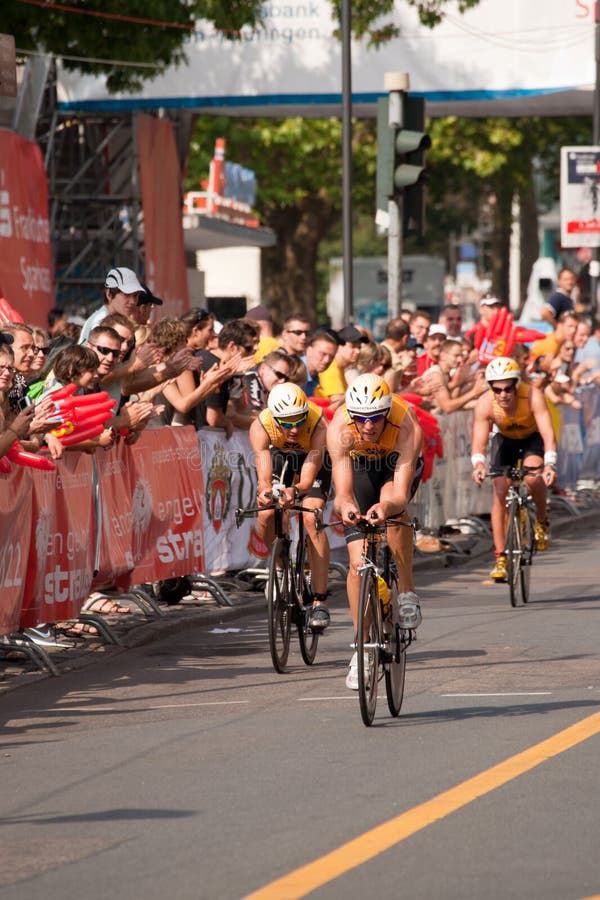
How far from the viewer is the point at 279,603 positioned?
36.5 feet

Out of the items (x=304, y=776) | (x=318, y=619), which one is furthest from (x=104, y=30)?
(x=304, y=776)

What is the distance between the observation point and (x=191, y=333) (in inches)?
568

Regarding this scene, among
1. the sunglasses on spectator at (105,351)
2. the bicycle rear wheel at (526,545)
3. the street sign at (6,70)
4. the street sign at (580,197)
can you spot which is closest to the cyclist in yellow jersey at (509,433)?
the bicycle rear wheel at (526,545)

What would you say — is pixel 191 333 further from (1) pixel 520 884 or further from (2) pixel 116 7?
(1) pixel 520 884

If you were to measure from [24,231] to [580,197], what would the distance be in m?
10.2

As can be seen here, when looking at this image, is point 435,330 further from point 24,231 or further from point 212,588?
point 212,588

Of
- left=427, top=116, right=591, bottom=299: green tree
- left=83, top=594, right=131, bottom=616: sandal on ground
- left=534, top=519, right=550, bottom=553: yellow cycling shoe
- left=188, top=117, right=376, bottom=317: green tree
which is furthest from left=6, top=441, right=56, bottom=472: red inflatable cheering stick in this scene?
left=188, top=117, right=376, bottom=317: green tree

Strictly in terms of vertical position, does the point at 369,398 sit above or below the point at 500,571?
above

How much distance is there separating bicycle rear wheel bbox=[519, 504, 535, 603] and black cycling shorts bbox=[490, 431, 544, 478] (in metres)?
0.50

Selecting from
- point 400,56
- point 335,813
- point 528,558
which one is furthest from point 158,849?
point 400,56

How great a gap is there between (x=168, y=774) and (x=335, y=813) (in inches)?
42.3

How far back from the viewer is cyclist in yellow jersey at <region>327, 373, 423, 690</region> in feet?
32.0

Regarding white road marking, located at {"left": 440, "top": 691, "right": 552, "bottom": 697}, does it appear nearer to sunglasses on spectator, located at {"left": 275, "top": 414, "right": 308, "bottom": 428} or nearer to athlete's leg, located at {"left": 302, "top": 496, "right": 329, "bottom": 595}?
athlete's leg, located at {"left": 302, "top": 496, "right": 329, "bottom": 595}

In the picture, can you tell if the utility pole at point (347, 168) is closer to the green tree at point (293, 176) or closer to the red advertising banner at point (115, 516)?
the red advertising banner at point (115, 516)
